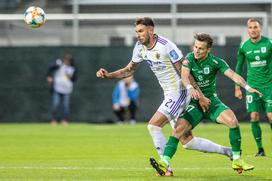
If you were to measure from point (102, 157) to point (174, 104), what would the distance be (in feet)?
11.7

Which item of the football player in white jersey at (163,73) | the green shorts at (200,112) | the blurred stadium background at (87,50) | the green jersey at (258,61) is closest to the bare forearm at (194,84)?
the football player in white jersey at (163,73)

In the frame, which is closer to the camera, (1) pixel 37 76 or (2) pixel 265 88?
(2) pixel 265 88

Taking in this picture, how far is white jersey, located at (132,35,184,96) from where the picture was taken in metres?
12.6

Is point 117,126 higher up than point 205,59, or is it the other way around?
point 205,59

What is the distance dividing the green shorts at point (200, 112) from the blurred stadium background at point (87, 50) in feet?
50.8

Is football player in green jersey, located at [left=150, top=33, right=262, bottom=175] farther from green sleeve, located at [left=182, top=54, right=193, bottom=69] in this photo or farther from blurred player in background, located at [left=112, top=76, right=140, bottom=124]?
blurred player in background, located at [left=112, top=76, right=140, bottom=124]

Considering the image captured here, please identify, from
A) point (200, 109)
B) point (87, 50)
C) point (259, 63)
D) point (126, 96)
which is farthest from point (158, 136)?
point (87, 50)

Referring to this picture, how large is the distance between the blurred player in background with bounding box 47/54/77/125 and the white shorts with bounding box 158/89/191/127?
51.0ft

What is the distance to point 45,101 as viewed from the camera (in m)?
28.7

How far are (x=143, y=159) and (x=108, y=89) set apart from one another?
13429mm

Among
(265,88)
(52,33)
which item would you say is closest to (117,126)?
(52,33)

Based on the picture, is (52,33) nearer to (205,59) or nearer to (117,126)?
(117,126)

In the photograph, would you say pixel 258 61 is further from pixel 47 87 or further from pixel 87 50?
pixel 47 87

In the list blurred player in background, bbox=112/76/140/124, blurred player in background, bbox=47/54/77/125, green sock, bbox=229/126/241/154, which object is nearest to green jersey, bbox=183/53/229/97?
green sock, bbox=229/126/241/154
